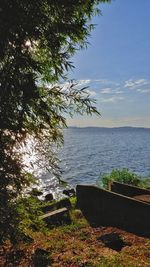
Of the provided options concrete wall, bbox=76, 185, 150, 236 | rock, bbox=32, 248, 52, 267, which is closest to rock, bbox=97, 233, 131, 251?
concrete wall, bbox=76, 185, 150, 236

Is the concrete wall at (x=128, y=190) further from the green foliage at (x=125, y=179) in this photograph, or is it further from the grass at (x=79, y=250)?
the grass at (x=79, y=250)

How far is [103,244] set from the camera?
418 inches

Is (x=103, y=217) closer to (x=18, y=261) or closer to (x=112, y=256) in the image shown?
(x=112, y=256)

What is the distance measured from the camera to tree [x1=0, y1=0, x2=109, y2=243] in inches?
279

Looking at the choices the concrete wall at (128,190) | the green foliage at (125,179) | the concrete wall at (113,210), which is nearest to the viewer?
the concrete wall at (113,210)

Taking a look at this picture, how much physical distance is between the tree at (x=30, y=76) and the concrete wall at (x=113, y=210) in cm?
628

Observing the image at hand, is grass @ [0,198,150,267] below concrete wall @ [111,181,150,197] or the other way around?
below

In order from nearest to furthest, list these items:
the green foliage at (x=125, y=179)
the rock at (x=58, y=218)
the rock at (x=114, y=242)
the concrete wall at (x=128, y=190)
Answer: the rock at (x=114, y=242) → the rock at (x=58, y=218) → the concrete wall at (x=128, y=190) → the green foliage at (x=125, y=179)

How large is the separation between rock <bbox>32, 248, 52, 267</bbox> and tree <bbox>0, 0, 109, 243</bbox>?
226 centimetres

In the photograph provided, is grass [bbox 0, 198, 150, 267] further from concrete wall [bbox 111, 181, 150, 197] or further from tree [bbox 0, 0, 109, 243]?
concrete wall [bbox 111, 181, 150, 197]

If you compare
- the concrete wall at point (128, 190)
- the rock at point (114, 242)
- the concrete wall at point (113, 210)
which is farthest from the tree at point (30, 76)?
the concrete wall at point (128, 190)

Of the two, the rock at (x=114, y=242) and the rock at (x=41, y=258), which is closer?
the rock at (x=41, y=258)

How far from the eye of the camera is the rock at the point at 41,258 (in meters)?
8.83

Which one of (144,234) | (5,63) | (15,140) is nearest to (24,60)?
(5,63)
